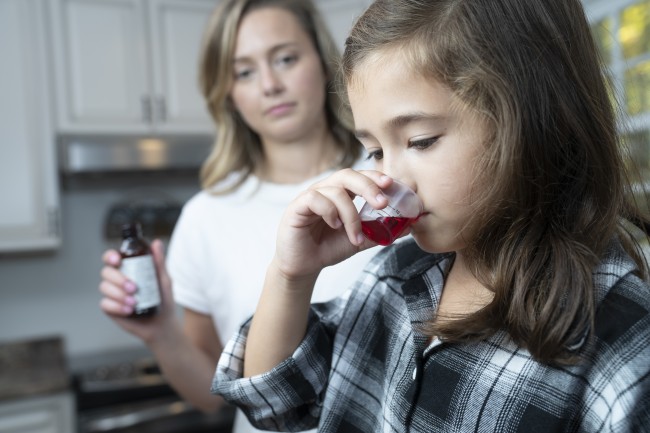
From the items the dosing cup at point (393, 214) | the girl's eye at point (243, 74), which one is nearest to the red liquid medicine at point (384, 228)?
the dosing cup at point (393, 214)

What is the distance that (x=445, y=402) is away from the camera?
60 centimetres

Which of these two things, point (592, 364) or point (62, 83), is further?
point (62, 83)

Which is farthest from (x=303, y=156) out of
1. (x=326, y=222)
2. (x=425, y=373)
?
(x=425, y=373)

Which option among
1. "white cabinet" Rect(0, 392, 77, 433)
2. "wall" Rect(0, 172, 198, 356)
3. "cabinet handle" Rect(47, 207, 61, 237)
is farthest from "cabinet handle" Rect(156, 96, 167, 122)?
"white cabinet" Rect(0, 392, 77, 433)

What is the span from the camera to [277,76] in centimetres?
106

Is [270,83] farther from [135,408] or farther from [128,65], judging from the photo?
[128,65]

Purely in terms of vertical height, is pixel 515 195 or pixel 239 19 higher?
pixel 239 19

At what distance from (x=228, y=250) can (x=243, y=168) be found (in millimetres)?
190

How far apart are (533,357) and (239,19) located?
2.78ft

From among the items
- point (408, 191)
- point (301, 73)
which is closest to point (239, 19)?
point (301, 73)

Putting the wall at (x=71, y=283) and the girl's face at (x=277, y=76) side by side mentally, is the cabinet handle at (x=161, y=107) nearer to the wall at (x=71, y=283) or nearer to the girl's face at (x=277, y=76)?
the wall at (x=71, y=283)

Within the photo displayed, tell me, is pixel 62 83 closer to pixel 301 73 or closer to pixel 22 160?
pixel 22 160

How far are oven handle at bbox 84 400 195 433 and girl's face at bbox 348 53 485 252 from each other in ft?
6.34

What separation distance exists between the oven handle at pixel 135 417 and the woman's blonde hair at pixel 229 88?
4.38ft
